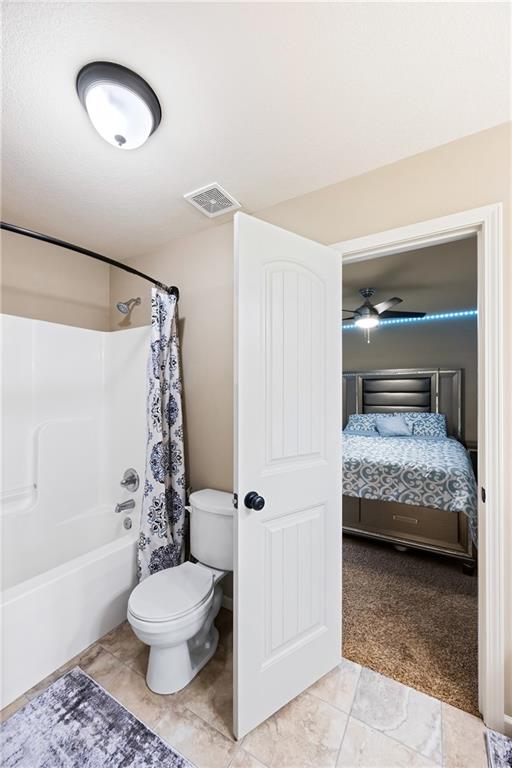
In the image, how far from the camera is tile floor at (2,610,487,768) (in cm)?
128

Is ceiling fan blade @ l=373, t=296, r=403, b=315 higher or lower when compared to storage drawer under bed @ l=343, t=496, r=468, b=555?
higher

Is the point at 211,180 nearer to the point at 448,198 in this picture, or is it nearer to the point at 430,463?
the point at 448,198

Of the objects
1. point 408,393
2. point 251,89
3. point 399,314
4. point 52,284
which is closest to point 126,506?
point 52,284

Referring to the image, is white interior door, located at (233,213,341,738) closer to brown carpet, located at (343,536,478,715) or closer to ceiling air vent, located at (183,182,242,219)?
brown carpet, located at (343,536,478,715)

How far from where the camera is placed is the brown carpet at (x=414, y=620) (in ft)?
5.44

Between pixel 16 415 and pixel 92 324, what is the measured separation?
99cm

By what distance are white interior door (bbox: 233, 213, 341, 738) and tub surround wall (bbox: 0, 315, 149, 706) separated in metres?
1.00

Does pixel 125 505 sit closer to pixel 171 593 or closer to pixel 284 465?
pixel 171 593

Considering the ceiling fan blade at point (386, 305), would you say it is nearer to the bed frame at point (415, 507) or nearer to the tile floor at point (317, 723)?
the bed frame at point (415, 507)

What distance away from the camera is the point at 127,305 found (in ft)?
8.95

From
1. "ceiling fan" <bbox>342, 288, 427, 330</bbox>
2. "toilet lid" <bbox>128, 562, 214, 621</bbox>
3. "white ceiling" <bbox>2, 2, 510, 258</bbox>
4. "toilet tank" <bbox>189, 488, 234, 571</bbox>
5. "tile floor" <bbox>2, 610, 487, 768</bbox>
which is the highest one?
"white ceiling" <bbox>2, 2, 510, 258</bbox>

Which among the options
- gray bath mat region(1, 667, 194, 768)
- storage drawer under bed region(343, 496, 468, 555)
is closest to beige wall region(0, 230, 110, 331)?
gray bath mat region(1, 667, 194, 768)

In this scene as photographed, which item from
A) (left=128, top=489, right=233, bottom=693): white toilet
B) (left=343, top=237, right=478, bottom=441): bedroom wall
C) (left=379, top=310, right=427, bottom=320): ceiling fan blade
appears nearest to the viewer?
(left=128, top=489, right=233, bottom=693): white toilet

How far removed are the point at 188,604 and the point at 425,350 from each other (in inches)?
174
